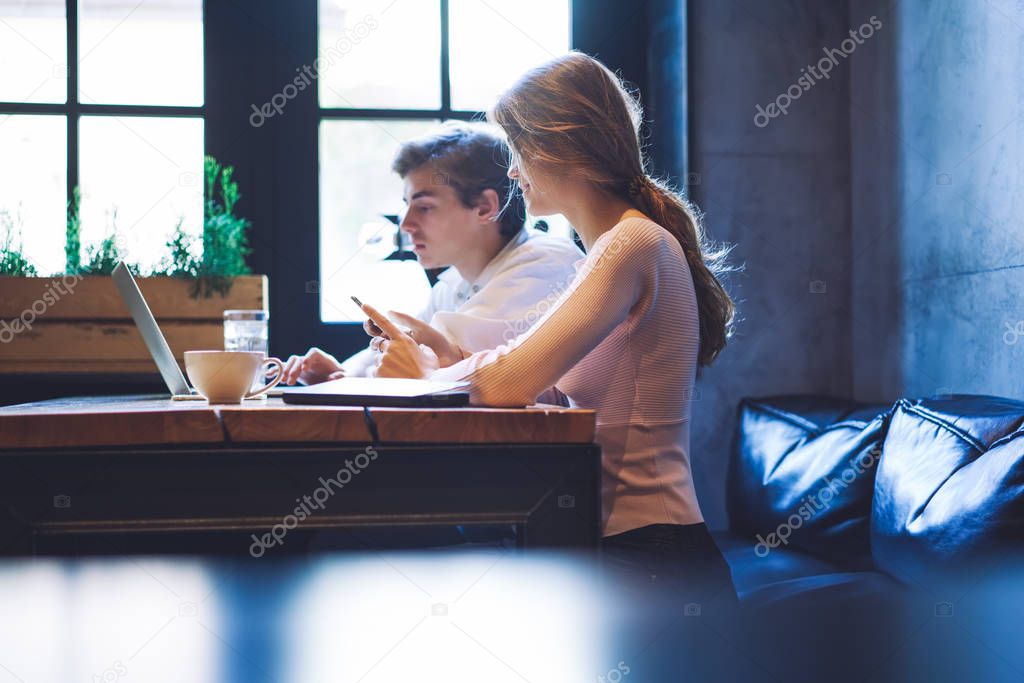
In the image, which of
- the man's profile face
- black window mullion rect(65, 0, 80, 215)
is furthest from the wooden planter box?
the man's profile face

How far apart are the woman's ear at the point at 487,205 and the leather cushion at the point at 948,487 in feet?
3.06

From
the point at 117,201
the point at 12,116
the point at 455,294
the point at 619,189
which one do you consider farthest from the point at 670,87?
the point at 12,116

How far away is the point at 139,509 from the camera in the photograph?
89cm

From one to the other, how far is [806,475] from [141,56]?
215 centimetres

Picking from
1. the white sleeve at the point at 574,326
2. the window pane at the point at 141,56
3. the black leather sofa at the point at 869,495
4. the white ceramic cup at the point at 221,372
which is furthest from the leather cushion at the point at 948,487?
the window pane at the point at 141,56

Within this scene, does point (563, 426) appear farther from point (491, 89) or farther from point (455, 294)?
point (491, 89)

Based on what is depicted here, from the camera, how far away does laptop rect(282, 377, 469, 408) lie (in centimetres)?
99

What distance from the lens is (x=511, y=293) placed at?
1.82 m

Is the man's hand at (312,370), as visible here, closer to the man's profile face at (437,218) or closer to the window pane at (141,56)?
the man's profile face at (437,218)

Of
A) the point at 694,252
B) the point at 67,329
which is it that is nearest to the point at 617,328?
the point at 694,252

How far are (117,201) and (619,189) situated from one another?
1793mm

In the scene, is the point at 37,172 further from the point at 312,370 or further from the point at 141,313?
the point at 141,313

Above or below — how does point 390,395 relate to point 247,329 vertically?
below

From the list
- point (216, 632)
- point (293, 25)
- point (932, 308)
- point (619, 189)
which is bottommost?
point (216, 632)
